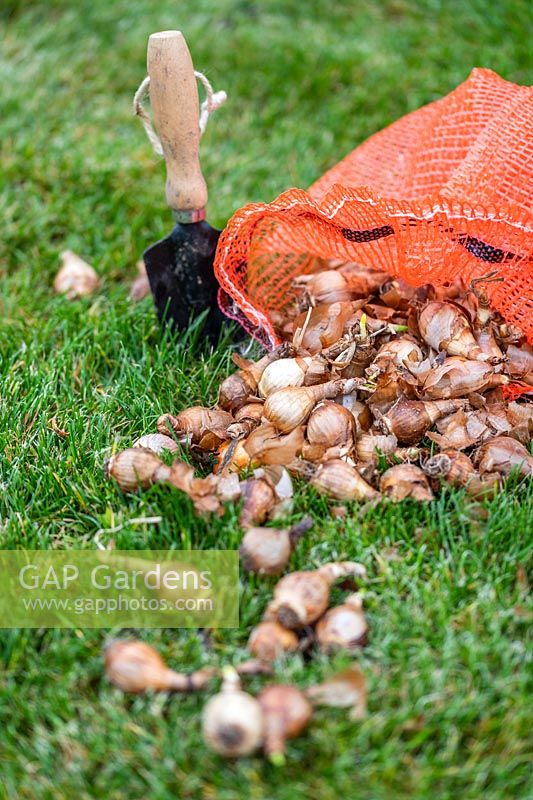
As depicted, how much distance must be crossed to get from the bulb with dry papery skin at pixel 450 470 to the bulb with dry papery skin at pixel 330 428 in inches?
6.1

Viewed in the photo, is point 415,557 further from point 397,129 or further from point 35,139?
point 35,139

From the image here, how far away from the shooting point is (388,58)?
3400 mm

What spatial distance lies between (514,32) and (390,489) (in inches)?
103

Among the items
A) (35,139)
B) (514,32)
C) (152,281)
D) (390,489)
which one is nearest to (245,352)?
(152,281)

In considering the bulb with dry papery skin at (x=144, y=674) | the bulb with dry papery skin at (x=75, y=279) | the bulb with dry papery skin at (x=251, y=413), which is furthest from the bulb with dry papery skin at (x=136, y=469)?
the bulb with dry papery skin at (x=75, y=279)

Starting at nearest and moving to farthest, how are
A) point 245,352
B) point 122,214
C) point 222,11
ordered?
point 245,352 < point 122,214 < point 222,11

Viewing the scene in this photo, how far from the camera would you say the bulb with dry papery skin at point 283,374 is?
5.46 feet

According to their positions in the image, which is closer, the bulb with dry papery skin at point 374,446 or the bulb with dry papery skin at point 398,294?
the bulb with dry papery skin at point 374,446

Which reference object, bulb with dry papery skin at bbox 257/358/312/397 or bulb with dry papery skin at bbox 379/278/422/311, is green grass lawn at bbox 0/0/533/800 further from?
bulb with dry papery skin at bbox 379/278/422/311

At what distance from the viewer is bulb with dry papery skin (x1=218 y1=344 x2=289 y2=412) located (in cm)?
173

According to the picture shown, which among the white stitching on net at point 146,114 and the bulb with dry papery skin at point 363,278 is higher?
the white stitching on net at point 146,114

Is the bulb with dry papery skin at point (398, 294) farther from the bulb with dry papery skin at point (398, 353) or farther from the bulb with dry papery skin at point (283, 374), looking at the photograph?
the bulb with dry papery skin at point (283, 374)

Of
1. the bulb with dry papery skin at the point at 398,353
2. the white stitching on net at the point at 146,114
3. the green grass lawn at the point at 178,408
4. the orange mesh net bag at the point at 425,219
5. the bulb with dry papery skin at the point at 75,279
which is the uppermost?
the white stitching on net at the point at 146,114

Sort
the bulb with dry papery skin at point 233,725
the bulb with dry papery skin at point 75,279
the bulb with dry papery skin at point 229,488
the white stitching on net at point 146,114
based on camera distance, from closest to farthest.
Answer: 1. the bulb with dry papery skin at point 233,725
2. the bulb with dry papery skin at point 229,488
3. the white stitching on net at point 146,114
4. the bulb with dry papery skin at point 75,279
